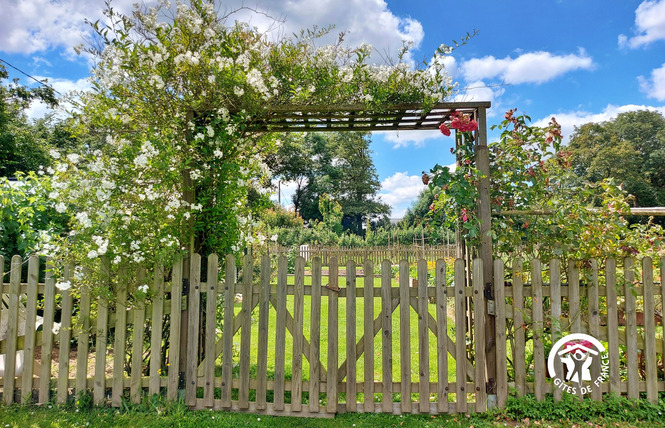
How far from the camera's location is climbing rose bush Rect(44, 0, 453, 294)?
9.84 ft

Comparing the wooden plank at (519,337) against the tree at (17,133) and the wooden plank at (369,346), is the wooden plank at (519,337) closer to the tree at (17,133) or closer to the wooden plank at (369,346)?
the wooden plank at (369,346)

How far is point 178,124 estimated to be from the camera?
3.31 m

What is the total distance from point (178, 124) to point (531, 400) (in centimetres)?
398

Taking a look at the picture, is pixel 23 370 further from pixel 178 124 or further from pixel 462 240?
pixel 462 240

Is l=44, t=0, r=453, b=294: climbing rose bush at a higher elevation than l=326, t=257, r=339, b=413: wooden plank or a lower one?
higher

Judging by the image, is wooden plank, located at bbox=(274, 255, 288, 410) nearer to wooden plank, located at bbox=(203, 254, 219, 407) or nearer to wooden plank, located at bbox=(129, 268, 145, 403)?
wooden plank, located at bbox=(203, 254, 219, 407)

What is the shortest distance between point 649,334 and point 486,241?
5.29 ft

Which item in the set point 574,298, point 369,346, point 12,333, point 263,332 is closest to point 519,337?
point 574,298

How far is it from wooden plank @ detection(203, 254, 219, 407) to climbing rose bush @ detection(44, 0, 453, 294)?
1.05 feet

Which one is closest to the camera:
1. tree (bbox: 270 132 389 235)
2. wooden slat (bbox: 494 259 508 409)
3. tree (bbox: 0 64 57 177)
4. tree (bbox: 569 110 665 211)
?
wooden slat (bbox: 494 259 508 409)

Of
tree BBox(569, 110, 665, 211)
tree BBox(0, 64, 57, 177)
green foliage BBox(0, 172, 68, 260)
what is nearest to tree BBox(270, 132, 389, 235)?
tree BBox(569, 110, 665, 211)

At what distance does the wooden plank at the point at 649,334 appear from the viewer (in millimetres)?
3143

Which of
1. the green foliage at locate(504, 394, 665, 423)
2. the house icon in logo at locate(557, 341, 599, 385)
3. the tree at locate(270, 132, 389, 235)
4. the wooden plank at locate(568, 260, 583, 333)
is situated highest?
the tree at locate(270, 132, 389, 235)

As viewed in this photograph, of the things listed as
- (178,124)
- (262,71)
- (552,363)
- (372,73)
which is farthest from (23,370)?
(552,363)
